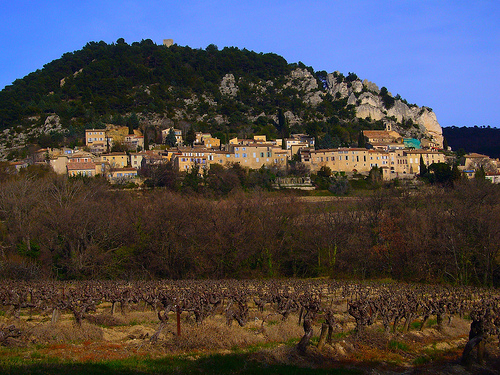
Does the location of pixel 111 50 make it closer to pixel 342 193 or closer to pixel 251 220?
pixel 342 193

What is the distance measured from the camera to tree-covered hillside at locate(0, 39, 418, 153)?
293ft

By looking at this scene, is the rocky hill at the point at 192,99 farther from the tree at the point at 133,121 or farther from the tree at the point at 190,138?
the tree at the point at 190,138

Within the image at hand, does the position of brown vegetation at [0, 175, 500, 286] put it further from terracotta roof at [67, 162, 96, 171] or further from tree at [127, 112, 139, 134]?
tree at [127, 112, 139, 134]

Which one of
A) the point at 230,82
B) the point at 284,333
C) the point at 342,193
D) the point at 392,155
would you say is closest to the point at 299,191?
the point at 342,193

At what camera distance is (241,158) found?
67.4 m

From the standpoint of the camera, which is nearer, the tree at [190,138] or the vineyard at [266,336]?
the vineyard at [266,336]

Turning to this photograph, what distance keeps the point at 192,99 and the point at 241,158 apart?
42.5 meters

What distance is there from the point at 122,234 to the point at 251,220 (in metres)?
8.56

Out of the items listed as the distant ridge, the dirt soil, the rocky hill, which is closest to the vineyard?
the dirt soil

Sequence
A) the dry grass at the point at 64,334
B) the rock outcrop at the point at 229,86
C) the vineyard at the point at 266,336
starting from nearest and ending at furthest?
the vineyard at the point at 266,336, the dry grass at the point at 64,334, the rock outcrop at the point at 229,86

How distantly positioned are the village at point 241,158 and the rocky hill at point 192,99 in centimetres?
653

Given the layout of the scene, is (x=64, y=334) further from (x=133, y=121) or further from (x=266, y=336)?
(x=133, y=121)

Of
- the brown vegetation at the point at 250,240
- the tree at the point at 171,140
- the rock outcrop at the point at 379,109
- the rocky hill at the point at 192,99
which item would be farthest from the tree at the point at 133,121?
the brown vegetation at the point at 250,240

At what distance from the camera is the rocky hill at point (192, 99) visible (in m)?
87.0
